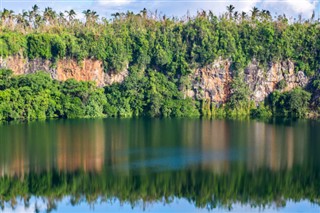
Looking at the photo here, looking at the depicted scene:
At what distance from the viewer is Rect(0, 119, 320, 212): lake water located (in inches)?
1228

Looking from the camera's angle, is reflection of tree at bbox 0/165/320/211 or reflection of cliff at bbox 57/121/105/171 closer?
reflection of tree at bbox 0/165/320/211

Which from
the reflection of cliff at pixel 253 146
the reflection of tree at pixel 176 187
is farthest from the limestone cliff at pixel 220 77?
the reflection of tree at pixel 176 187

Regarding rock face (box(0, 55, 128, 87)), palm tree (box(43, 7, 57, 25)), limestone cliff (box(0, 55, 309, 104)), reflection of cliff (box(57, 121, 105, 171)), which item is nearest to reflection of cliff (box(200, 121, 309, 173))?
reflection of cliff (box(57, 121, 105, 171))

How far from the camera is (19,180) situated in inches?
1364

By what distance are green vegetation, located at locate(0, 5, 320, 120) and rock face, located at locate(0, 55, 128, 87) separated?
882mm

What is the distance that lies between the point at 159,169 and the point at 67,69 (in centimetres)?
5172

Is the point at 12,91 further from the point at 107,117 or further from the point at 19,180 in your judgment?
the point at 19,180

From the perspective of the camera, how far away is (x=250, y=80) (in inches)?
3506

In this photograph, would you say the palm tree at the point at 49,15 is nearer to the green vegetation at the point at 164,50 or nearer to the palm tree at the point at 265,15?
the green vegetation at the point at 164,50

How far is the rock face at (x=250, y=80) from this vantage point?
88.1 metres

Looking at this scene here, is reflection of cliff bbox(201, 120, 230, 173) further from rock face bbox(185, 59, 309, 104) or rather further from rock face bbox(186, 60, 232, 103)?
rock face bbox(185, 59, 309, 104)

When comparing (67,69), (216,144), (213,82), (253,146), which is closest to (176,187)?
(216,144)

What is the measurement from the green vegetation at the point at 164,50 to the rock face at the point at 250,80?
0.93m

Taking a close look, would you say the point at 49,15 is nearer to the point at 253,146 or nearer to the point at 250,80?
the point at 250,80
